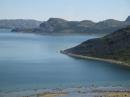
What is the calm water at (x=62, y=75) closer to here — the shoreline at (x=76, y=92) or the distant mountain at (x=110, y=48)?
the shoreline at (x=76, y=92)

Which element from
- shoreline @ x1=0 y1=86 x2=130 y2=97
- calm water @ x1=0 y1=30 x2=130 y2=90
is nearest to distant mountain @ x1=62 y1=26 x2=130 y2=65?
calm water @ x1=0 y1=30 x2=130 y2=90

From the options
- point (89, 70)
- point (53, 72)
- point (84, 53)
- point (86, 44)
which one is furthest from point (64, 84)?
point (86, 44)

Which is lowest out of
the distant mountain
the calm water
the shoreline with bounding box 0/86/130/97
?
the shoreline with bounding box 0/86/130/97

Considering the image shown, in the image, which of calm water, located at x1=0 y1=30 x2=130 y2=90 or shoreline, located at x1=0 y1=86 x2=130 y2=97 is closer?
shoreline, located at x1=0 y1=86 x2=130 y2=97

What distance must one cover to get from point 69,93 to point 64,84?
12.2 m

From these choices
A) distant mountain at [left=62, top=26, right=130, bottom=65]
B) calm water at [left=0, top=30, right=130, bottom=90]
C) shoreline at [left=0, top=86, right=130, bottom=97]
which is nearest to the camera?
shoreline at [left=0, top=86, right=130, bottom=97]

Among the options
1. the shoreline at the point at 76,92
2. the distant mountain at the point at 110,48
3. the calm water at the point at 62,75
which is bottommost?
the shoreline at the point at 76,92

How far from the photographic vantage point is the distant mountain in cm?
13874

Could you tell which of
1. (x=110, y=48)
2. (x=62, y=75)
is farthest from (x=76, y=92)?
(x=110, y=48)

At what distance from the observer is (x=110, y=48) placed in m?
149

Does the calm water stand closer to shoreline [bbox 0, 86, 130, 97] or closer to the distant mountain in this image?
shoreline [bbox 0, 86, 130, 97]

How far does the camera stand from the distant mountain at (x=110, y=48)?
455ft

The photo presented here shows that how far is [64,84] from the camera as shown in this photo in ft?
272

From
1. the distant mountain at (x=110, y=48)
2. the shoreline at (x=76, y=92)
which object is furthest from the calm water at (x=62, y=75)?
the distant mountain at (x=110, y=48)
